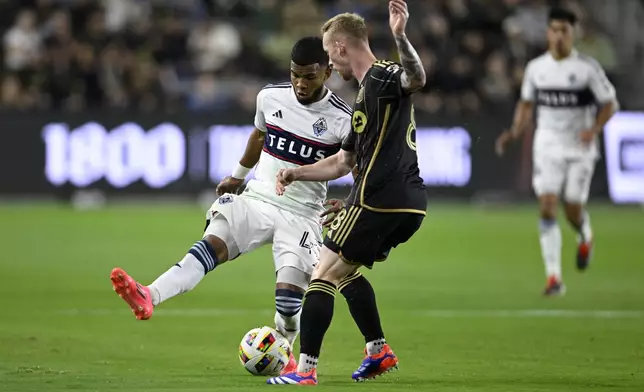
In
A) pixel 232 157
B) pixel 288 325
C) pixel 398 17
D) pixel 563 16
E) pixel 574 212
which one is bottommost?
pixel 232 157

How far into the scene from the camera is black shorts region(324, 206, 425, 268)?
7.81 m

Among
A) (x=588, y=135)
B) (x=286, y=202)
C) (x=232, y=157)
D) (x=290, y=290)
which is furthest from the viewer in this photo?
(x=232, y=157)

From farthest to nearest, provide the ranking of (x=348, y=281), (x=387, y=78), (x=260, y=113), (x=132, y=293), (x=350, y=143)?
(x=260, y=113) < (x=348, y=281) < (x=350, y=143) < (x=132, y=293) < (x=387, y=78)

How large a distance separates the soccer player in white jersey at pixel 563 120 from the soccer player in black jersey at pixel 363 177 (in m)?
6.15

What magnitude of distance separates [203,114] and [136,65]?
2.17m

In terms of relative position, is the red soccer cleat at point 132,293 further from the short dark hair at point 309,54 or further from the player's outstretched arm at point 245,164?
the short dark hair at point 309,54

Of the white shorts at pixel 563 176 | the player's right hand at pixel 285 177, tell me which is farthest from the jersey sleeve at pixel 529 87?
the player's right hand at pixel 285 177

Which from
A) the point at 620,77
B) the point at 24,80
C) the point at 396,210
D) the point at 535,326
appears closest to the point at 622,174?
the point at 620,77

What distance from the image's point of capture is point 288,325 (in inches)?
336

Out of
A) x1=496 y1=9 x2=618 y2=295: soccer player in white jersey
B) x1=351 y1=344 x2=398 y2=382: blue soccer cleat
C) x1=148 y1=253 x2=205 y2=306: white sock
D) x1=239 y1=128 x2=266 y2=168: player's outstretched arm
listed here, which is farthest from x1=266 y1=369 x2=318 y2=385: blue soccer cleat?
x1=496 y1=9 x2=618 y2=295: soccer player in white jersey

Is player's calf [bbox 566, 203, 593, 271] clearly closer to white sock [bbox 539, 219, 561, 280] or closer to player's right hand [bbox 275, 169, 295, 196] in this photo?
white sock [bbox 539, 219, 561, 280]

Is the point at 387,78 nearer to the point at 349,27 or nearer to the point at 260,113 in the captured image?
the point at 349,27

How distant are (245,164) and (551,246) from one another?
549cm

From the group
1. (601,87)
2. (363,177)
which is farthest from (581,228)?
(363,177)
